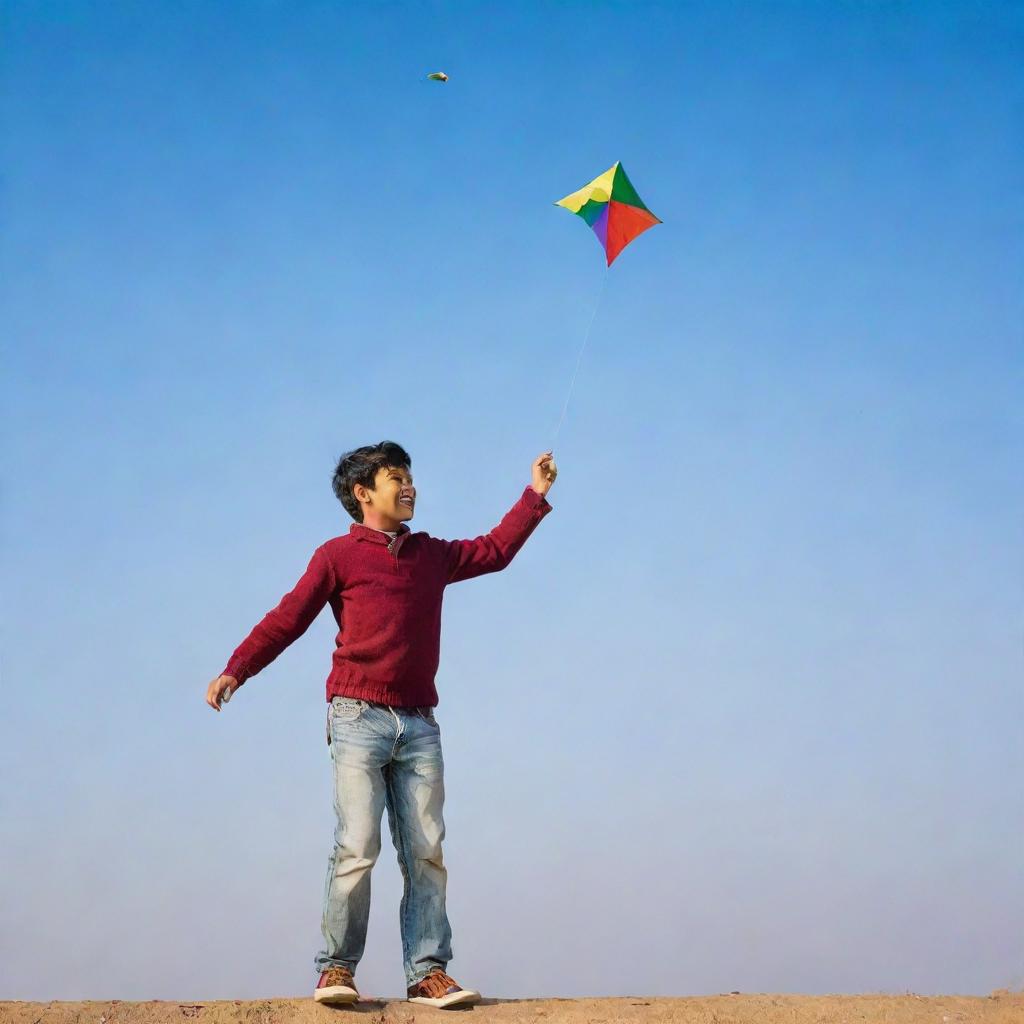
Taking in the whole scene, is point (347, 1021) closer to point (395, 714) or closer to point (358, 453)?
point (395, 714)

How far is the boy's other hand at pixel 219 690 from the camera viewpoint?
5129 mm

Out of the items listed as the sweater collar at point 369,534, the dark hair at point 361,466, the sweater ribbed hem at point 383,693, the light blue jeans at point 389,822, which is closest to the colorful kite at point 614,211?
the dark hair at point 361,466

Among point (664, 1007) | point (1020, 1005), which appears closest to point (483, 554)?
point (664, 1007)

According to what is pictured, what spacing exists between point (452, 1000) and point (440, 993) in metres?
0.08

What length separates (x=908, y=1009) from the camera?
557 cm

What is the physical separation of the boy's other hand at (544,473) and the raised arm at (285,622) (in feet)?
3.73

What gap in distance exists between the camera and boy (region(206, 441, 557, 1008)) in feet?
16.5

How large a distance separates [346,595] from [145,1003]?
2.03 meters

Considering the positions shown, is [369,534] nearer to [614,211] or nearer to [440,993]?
[440,993]

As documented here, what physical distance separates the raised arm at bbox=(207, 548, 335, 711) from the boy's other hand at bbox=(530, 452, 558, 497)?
3.73ft

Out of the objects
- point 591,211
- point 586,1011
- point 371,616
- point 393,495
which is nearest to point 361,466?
point 393,495

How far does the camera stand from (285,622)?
5.34 m

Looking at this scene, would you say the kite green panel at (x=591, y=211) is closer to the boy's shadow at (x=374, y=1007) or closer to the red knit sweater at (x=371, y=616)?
the red knit sweater at (x=371, y=616)

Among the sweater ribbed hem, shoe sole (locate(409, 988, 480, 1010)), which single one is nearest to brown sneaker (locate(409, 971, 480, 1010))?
shoe sole (locate(409, 988, 480, 1010))
